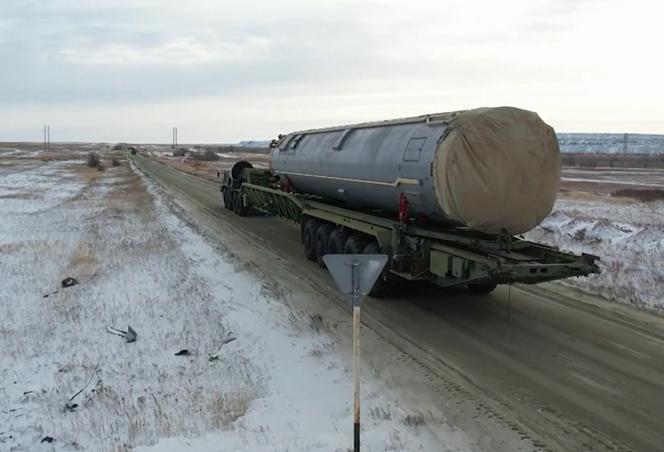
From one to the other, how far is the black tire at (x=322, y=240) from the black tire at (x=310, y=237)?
0.20 metres

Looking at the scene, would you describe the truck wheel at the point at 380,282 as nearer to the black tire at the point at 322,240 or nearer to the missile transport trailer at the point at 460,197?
the missile transport trailer at the point at 460,197

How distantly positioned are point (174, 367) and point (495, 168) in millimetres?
5653

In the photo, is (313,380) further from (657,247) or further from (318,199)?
(657,247)

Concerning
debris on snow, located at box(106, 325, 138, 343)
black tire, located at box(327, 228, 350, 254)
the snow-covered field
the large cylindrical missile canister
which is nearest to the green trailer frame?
the large cylindrical missile canister

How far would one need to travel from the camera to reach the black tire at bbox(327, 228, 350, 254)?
13086 millimetres

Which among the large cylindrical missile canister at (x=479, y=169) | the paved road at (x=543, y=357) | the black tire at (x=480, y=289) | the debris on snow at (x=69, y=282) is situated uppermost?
the large cylindrical missile canister at (x=479, y=169)

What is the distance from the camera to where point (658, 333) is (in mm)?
9141

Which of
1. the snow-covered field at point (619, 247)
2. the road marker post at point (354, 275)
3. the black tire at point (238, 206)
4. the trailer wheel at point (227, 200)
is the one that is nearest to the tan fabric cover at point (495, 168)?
the snow-covered field at point (619, 247)

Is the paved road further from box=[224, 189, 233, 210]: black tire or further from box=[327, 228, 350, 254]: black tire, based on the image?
box=[224, 189, 233, 210]: black tire

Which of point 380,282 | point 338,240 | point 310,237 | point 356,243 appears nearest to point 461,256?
point 380,282

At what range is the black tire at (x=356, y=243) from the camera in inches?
479

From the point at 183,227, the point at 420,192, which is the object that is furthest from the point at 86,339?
the point at 183,227

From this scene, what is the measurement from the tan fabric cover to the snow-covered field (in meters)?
3.39

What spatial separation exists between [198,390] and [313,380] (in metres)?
1.49
